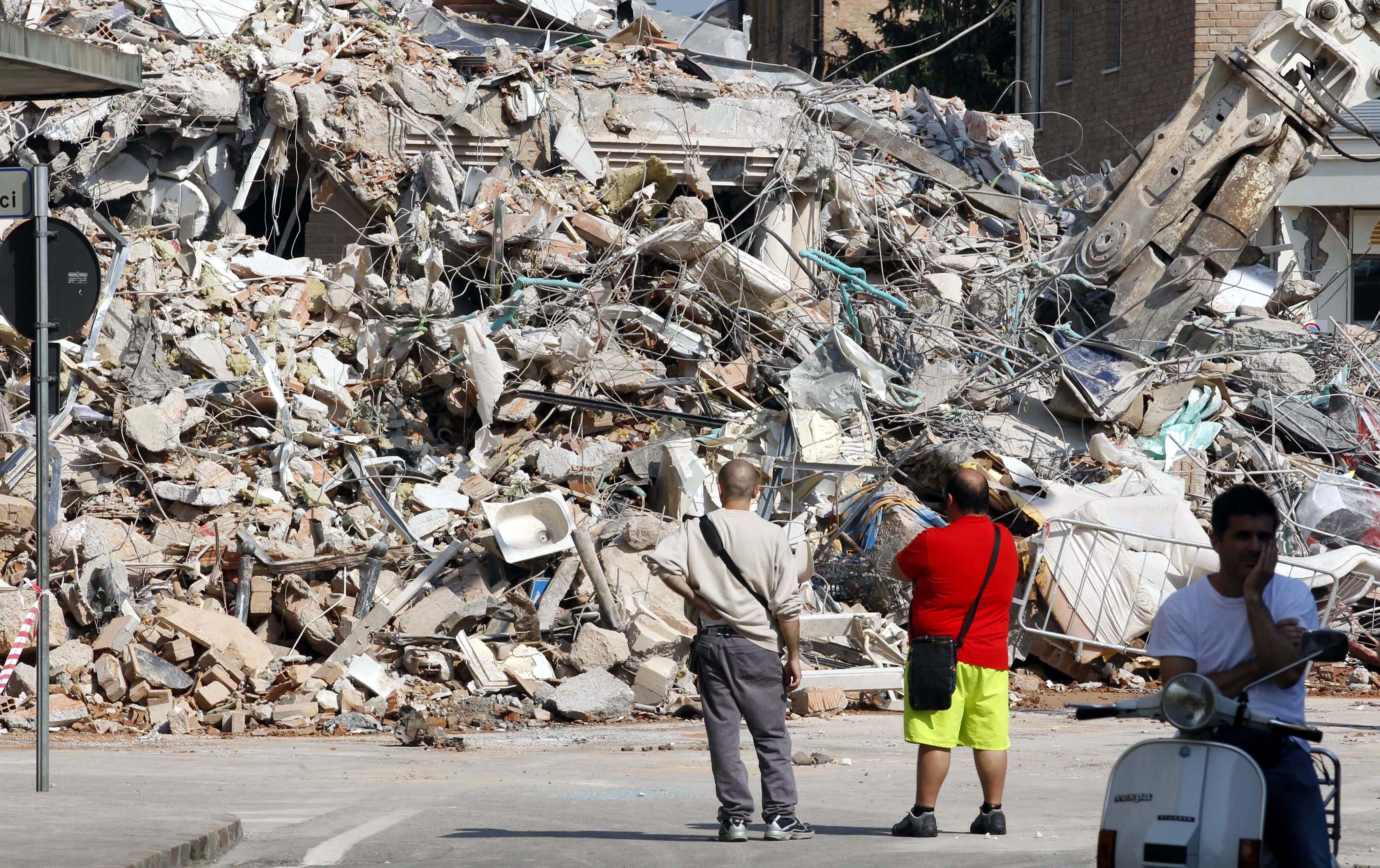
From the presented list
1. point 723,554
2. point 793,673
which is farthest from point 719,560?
point 793,673

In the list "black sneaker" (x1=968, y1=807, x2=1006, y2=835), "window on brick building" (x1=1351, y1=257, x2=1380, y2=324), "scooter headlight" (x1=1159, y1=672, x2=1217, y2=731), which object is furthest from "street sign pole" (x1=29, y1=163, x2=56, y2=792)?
"window on brick building" (x1=1351, y1=257, x2=1380, y2=324)

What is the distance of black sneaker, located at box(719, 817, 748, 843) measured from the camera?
5.57 m

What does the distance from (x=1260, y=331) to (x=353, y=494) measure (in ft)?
29.6

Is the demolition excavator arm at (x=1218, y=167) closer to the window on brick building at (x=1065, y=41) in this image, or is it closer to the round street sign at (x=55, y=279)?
the round street sign at (x=55, y=279)

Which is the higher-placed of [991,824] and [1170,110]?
[1170,110]

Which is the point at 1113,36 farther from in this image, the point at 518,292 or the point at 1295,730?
the point at 1295,730

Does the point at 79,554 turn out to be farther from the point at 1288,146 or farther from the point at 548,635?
the point at 1288,146

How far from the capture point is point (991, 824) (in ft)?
18.7

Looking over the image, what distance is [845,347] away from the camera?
12.4 m

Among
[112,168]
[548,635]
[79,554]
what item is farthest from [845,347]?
[112,168]

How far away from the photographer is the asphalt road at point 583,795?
5445mm

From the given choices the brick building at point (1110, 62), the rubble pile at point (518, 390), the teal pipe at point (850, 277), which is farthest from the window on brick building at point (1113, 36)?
the teal pipe at point (850, 277)

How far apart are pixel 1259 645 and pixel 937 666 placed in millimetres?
2035

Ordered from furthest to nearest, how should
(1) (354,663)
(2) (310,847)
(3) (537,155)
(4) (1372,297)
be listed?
(4) (1372,297)
(3) (537,155)
(1) (354,663)
(2) (310,847)
